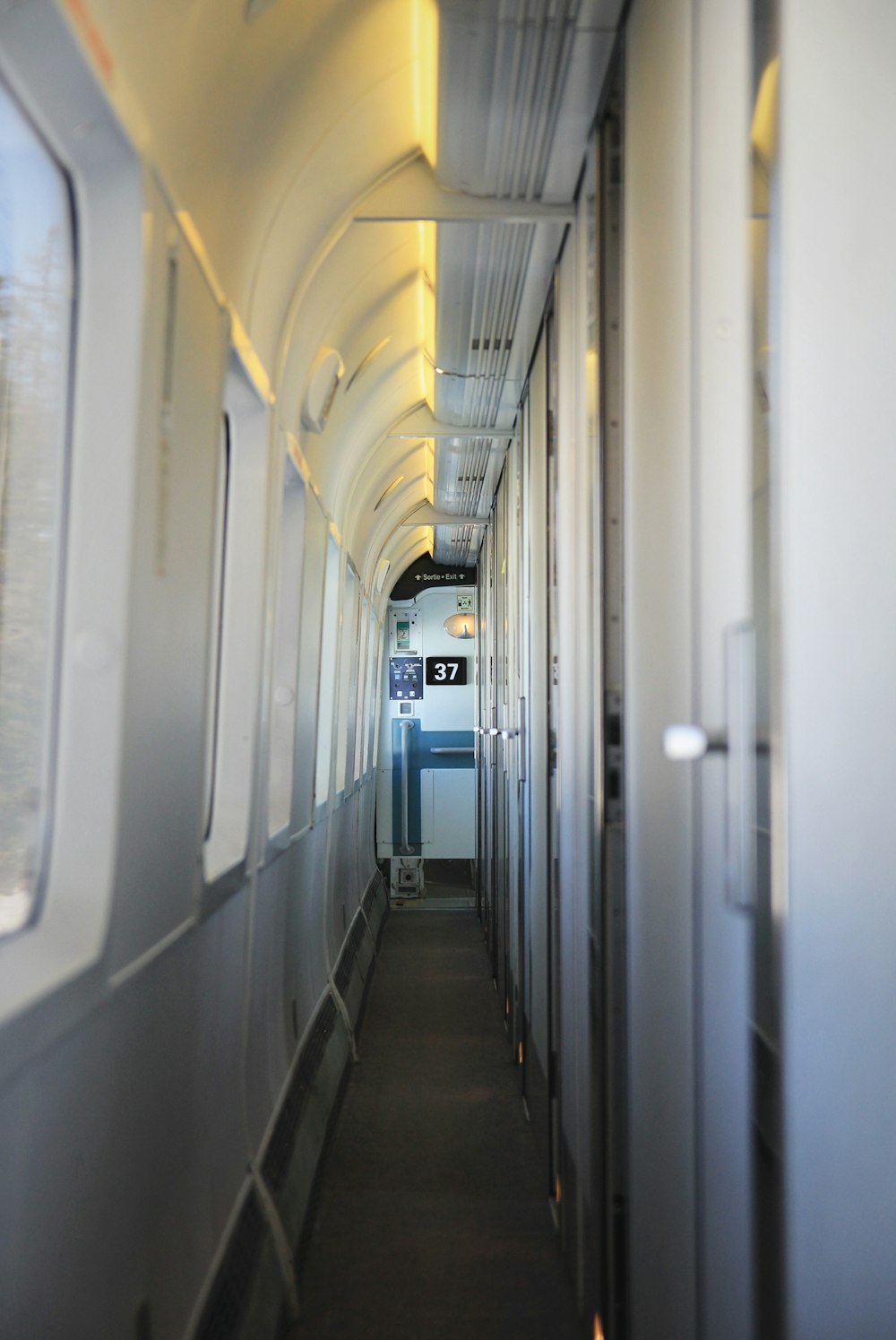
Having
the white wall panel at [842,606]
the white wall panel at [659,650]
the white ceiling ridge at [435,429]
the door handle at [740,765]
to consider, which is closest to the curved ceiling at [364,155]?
the white wall panel at [659,650]

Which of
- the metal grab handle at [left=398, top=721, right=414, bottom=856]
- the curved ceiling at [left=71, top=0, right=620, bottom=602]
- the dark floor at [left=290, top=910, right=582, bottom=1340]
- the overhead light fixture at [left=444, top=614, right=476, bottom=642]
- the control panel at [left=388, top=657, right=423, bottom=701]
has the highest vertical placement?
the curved ceiling at [left=71, top=0, right=620, bottom=602]

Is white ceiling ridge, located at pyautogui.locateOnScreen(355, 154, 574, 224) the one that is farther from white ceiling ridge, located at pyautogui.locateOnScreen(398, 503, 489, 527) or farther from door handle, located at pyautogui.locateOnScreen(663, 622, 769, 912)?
white ceiling ridge, located at pyautogui.locateOnScreen(398, 503, 489, 527)

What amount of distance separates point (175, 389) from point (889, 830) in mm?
1614

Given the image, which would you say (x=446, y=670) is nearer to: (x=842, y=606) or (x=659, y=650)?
(x=659, y=650)

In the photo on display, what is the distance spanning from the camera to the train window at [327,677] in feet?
21.0

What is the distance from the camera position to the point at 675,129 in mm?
2082

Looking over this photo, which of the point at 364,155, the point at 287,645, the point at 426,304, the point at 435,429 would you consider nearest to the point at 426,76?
the point at 364,155

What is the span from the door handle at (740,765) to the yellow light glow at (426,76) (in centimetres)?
205

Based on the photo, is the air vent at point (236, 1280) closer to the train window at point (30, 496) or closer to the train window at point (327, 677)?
the train window at point (30, 496)

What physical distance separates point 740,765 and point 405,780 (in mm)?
10136

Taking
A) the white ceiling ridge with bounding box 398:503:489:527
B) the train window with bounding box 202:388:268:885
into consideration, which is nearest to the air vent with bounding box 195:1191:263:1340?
the train window with bounding box 202:388:268:885

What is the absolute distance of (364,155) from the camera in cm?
346

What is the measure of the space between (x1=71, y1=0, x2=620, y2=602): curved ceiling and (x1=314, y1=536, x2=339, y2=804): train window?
117 cm

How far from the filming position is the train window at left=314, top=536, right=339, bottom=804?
252 inches
